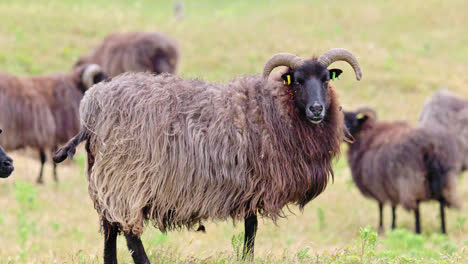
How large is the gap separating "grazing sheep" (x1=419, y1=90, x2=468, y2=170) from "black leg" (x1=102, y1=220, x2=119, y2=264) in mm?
9366

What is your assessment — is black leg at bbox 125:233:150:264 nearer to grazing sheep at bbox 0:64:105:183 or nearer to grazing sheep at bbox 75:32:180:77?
grazing sheep at bbox 0:64:105:183

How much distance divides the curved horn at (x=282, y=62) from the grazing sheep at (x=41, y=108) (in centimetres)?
779

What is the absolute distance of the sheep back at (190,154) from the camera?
20.0 feet

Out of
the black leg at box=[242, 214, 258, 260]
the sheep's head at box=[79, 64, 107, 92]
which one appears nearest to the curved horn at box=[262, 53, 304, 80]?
the black leg at box=[242, 214, 258, 260]

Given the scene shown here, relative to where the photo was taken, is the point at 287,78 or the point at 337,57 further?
the point at 337,57

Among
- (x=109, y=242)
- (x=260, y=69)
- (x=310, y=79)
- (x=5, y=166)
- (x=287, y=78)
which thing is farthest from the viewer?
(x=260, y=69)

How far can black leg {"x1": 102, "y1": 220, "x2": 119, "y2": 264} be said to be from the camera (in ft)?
20.3

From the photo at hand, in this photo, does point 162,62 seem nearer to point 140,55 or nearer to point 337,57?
point 140,55

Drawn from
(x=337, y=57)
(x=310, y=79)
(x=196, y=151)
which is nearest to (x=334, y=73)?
(x=337, y=57)

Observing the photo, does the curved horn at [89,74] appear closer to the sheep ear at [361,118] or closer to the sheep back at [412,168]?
the sheep ear at [361,118]

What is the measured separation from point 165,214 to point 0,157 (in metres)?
1.64

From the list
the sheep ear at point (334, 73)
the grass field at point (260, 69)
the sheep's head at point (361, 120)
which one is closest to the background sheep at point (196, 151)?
the sheep ear at point (334, 73)

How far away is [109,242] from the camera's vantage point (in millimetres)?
6215

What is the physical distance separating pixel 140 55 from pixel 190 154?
1121 cm
